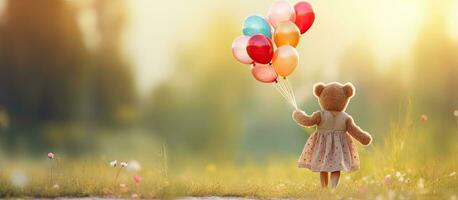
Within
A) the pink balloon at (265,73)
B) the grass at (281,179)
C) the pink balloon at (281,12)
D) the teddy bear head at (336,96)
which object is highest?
the pink balloon at (281,12)

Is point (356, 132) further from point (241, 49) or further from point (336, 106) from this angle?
point (241, 49)

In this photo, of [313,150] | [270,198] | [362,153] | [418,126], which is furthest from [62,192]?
[418,126]

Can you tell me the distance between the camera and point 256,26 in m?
6.65

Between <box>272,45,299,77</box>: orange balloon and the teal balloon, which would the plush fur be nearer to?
<box>272,45,299,77</box>: orange balloon

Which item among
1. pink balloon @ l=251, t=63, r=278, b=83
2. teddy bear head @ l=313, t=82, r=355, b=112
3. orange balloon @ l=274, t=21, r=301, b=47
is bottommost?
teddy bear head @ l=313, t=82, r=355, b=112

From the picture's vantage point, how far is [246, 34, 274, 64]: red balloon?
641cm

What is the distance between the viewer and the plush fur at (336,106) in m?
6.45

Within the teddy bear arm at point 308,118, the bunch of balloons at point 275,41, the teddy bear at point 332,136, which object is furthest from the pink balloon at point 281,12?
the teddy bear arm at point 308,118

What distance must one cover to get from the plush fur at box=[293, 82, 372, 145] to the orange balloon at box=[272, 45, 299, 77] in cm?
32

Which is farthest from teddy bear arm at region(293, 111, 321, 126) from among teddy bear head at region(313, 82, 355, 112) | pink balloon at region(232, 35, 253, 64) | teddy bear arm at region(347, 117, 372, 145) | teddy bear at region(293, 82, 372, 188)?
pink balloon at region(232, 35, 253, 64)

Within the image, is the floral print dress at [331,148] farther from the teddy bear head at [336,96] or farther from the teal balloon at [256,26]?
the teal balloon at [256,26]

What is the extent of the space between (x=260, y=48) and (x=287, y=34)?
0.24 m

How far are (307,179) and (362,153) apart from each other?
548 millimetres

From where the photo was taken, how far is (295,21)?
6.70 m
